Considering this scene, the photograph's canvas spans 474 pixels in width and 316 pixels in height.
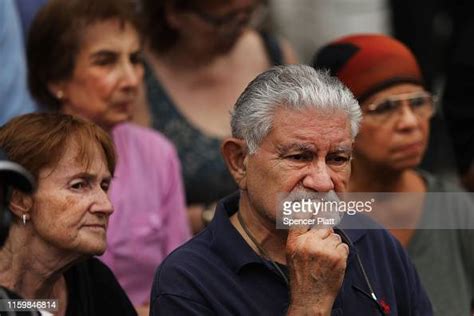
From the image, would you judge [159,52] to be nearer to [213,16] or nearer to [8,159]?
[213,16]

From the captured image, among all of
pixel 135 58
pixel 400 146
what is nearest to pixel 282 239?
pixel 400 146

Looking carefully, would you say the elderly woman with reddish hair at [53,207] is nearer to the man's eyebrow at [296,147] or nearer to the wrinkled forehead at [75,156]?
the wrinkled forehead at [75,156]

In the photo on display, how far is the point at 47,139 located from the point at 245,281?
2.58 feet

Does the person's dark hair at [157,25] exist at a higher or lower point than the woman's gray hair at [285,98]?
lower

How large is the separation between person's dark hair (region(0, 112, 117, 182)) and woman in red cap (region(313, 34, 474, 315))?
4.44 ft

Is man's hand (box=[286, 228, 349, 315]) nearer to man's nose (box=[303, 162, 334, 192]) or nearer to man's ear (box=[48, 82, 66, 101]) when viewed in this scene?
man's nose (box=[303, 162, 334, 192])

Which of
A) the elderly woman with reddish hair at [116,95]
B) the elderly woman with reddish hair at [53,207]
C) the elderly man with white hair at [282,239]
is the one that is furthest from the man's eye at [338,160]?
the elderly woman with reddish hair at [116,95]

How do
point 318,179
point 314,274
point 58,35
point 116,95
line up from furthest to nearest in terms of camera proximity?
point 116,95 → point 58,35 → point 318,179 → point 314,274

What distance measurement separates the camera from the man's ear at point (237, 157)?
4.36m

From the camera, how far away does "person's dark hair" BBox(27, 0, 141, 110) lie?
5504mm

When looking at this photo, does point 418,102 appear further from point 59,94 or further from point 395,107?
point 59,94

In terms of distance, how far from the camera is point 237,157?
4.41 meters

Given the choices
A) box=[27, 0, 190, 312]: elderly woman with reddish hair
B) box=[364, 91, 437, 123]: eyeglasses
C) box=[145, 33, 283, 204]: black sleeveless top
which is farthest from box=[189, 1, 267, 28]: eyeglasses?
box=[364, 91, 437, 123]: eyeglasses

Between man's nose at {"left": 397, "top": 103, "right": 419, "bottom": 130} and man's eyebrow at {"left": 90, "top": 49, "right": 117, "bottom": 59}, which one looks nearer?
man's nose at {"left": 397, "top": 103, "right": 419, "bottom": 130}
